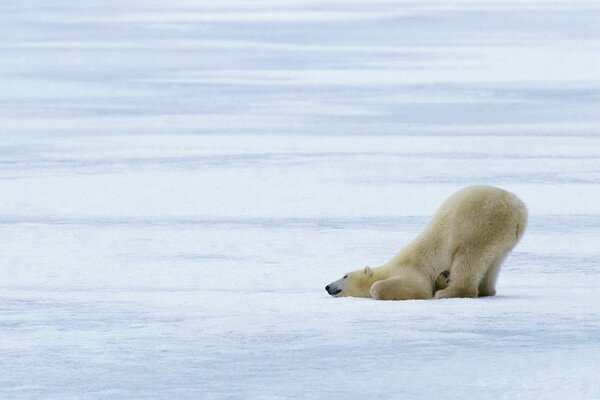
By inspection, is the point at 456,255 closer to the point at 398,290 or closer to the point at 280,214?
the point at 398,290

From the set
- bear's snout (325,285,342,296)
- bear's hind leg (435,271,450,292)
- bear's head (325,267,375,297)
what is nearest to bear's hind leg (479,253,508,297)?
bear's hind leg (435,271,450,292)

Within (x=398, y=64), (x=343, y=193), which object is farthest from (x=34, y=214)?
(x=398, y=64)

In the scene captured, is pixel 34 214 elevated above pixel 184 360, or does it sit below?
below

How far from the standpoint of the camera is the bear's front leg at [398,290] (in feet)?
15.4

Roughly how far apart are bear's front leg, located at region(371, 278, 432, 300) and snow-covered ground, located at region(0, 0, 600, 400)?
7 centimetres

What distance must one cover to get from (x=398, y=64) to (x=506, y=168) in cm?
801

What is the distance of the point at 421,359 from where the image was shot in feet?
12.1

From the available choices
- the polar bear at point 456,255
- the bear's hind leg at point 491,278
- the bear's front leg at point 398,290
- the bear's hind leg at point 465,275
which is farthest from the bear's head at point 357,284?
the bear's hind leg at point 491,278

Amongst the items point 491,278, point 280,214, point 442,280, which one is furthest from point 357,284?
point 280,214

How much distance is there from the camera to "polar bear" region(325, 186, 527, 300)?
185 inches

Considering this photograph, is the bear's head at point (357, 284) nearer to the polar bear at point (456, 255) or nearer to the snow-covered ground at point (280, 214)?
the polar bear at point (456, 255)

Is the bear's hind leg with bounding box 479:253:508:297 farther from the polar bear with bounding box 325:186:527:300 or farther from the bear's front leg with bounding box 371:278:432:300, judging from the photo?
the bear's front leg with bounding box 371:278:432:300

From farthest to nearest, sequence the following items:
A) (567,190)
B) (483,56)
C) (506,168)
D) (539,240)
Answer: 1. (483,56)
2. (506,168)
3. (567,190)
4. (539,240)

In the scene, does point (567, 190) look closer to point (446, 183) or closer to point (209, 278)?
point (446, 183)
